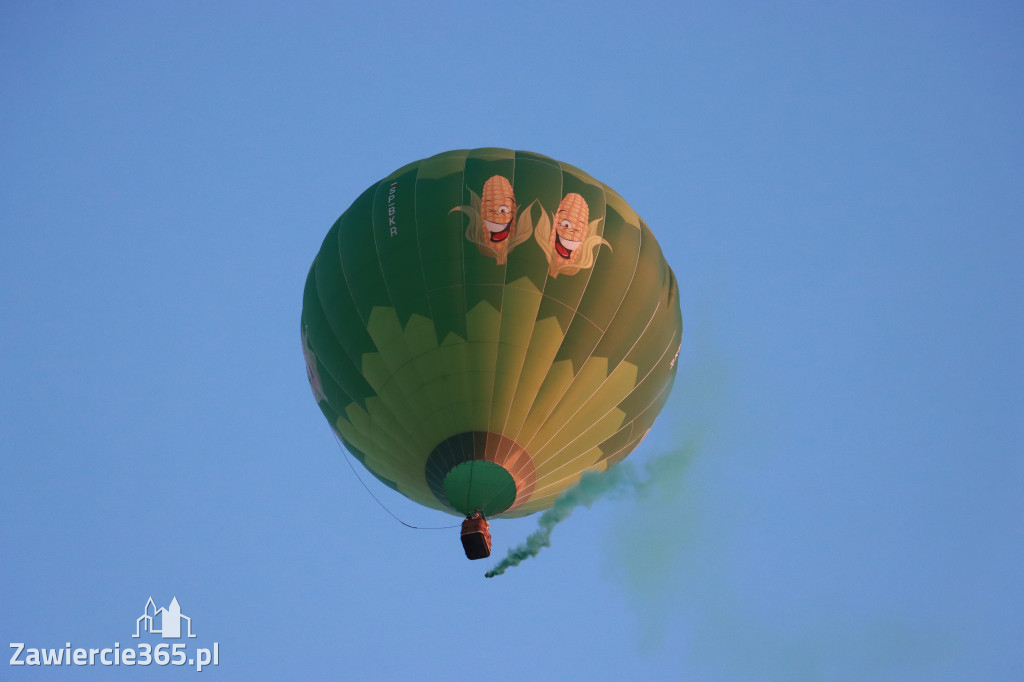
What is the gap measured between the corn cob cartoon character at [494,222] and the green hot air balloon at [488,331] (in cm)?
2

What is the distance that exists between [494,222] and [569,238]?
1.01 m

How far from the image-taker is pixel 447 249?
49.8 feet

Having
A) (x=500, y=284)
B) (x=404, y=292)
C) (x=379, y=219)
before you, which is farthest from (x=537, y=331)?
(x=379, y=219)

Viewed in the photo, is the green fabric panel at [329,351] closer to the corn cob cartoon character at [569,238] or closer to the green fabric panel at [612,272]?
the corn cob cartoon character at [569,238]

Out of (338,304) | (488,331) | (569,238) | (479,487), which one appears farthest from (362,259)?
(479,487)

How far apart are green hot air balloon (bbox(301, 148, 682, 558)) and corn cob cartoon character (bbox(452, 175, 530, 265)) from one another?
21mm

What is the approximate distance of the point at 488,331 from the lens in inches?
585

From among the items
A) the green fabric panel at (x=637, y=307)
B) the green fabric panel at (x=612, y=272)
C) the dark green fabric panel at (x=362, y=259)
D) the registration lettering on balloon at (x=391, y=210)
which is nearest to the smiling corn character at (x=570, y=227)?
the green fabric panel at (x=612, y=272)

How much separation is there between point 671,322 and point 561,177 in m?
2.53

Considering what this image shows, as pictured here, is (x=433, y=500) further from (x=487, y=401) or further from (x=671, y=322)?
(x=671, y=322)

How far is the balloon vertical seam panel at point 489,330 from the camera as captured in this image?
1484 centimetres

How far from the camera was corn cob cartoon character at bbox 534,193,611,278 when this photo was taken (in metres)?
15.2

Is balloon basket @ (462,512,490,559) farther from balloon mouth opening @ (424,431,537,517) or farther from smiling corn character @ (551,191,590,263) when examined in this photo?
smiling corn character @ (551,191,590,263)

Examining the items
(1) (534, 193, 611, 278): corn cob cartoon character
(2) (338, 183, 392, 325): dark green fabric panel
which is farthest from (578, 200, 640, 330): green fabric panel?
(2) (338, 183, 392, 325): dark green fabric panel
